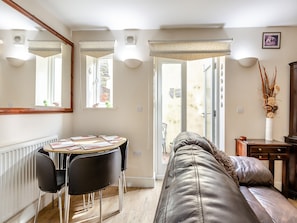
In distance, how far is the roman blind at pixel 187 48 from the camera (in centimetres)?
331

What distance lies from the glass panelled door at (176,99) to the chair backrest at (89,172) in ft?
5.44

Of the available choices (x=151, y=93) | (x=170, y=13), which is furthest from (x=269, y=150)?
(x=170, y=13)

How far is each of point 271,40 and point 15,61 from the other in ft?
10.5

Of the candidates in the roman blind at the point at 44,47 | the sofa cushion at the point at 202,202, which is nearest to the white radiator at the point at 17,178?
the roman blind at the point at 44,47

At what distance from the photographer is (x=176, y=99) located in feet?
12.4

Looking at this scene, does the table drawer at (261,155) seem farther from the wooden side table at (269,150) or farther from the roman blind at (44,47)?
the roman blind at (44,47)

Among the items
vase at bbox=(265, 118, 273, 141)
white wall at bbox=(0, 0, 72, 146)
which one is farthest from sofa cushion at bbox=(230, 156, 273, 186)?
white wall at bbox=(0, 0, 72, 146)

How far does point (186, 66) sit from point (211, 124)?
40.5 inches

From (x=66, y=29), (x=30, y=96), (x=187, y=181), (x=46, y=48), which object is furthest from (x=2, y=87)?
(x=187, y=181)

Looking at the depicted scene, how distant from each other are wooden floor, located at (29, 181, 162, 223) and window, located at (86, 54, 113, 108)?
4.41ft

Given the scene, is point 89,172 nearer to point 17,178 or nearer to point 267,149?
point 17,178

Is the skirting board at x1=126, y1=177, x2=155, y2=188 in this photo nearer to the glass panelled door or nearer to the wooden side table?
the glass panelled door

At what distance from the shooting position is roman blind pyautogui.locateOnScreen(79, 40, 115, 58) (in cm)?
341

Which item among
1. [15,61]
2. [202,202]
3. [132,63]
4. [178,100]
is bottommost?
[202,202]
